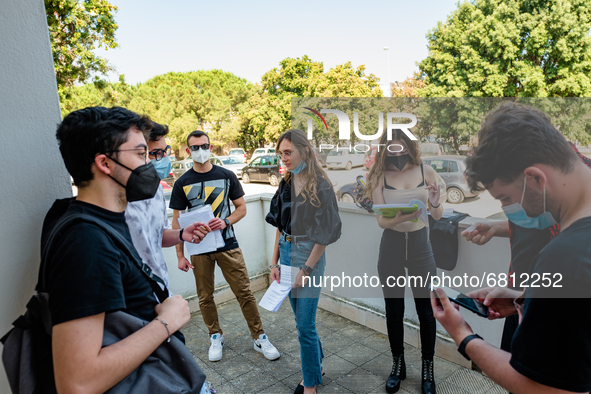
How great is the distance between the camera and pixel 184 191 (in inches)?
136

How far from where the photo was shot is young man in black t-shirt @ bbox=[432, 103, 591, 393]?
36.1 inches

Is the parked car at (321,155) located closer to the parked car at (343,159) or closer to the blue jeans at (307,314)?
the parked car at (343,159)

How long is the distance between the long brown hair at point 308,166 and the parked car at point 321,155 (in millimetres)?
46

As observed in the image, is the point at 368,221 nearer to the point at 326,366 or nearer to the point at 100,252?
the point at 326,366

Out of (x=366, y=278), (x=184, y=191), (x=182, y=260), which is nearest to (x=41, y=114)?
(x=184, y=191)

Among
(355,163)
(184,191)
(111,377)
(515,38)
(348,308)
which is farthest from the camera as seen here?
(515,38)

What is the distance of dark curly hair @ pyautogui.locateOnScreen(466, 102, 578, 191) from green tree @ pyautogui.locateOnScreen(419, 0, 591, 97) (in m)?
18.3

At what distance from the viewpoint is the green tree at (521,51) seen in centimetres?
1630

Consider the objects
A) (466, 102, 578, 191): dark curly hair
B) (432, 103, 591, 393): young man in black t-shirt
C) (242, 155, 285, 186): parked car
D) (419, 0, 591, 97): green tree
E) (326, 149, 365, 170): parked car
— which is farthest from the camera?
(242, 155, 285, 186): parked car

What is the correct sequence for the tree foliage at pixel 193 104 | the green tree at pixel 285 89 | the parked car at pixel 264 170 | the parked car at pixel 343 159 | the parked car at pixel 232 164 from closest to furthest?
the parked car at pixel 343 159, the parked car at pixel 264 170, the parked car at pixel 232 164, the green tree at pixel 285 89, the tree foliage at pixel 193 104

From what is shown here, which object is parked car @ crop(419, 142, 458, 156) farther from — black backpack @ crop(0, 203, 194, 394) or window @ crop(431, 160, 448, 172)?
black backpack @ crop(0, 203, 194, 394)

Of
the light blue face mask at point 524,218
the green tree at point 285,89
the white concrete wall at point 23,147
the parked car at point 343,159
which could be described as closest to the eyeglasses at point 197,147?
the parked car at point 343,159

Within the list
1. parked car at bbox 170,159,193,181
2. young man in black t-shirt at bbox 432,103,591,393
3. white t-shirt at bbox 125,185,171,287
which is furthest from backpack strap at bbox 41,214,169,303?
parked car at bbox 170,159,193,181

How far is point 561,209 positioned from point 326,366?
8.62 ft
